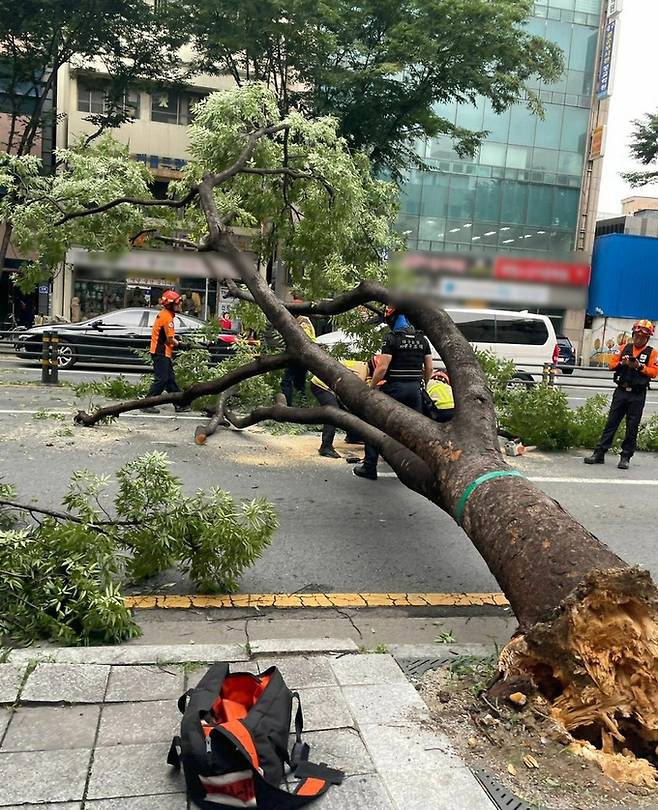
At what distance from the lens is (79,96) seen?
77.7 feet

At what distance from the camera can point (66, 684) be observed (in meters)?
3.04

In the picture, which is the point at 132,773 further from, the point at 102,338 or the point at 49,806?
the point at 102,338

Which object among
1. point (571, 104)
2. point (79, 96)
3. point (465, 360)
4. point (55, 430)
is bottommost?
point (55, 430)

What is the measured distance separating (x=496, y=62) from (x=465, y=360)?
1622 centimetres

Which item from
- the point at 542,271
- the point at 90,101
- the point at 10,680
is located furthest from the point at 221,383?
the point at 90,101

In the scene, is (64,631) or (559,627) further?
(64,631)

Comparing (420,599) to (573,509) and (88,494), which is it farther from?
(573,509)

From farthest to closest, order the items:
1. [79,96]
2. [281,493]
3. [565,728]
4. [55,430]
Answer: [79,96], [55,430], [281,493], [565,728]

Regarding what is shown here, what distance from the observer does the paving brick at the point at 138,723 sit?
107 inches

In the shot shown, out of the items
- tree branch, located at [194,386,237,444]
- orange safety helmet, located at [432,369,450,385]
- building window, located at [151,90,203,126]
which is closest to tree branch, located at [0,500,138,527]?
tree branch, located at [194,386,237,444]

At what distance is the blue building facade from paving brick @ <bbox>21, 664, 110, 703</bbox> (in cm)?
338

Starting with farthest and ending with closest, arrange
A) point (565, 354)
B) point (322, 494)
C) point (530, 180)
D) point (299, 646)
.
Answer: point (565, 354) → point (530, 180) → point (322, 494) → point (299, 646)

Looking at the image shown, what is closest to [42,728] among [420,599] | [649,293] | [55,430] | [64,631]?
[64,631]

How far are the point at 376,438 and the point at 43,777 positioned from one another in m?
2.89
